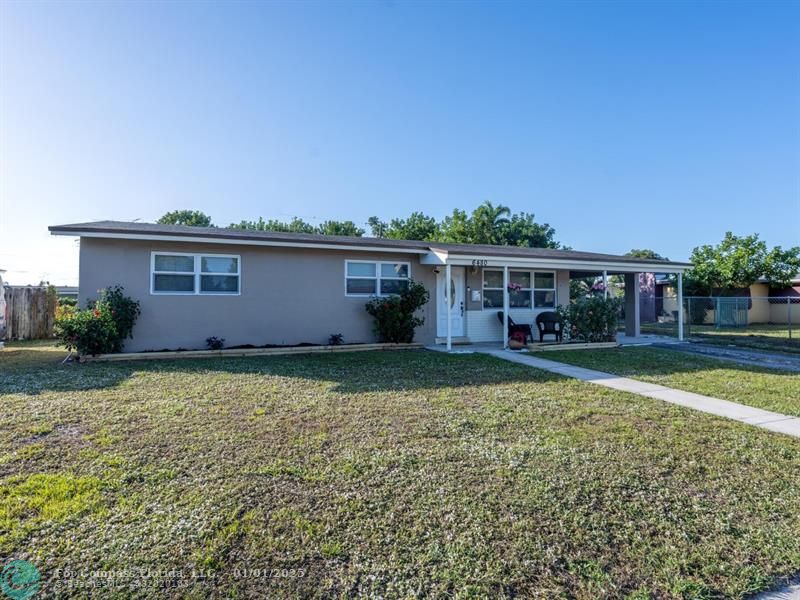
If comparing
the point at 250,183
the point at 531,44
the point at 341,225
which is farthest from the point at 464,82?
the point at 341,225

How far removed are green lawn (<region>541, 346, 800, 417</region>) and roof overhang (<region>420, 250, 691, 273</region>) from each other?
2.68 m

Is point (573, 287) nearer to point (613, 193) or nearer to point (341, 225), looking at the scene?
point (613, 193)

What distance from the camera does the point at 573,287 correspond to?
77.8ft

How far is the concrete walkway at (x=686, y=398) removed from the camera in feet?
16.9

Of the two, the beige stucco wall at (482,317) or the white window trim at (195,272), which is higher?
the white window trim at (195,272)

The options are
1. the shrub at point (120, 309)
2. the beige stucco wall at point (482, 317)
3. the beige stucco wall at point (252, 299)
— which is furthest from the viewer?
the beige stucco wall at point (482, 317)

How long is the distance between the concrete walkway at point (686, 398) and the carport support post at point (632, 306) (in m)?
7.74

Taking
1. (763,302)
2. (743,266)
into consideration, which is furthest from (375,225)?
(763,302)

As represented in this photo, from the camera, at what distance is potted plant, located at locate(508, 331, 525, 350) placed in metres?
11.4

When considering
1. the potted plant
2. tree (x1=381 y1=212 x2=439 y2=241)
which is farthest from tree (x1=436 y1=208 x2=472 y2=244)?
the potted plant

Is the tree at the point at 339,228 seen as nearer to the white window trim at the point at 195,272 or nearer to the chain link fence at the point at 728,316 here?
the chain link fence at the point at 728,316

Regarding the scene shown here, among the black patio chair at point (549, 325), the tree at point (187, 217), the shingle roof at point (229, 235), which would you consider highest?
the tree at point (187, 217)

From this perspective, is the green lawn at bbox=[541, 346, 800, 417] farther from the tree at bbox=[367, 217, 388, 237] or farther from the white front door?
the tree at bbox=[367, 217, 388, 237]

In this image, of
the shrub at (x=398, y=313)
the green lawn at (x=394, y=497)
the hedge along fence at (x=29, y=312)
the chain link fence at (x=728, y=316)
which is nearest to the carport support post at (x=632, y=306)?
the chain link fence at (x=728, y=316)
